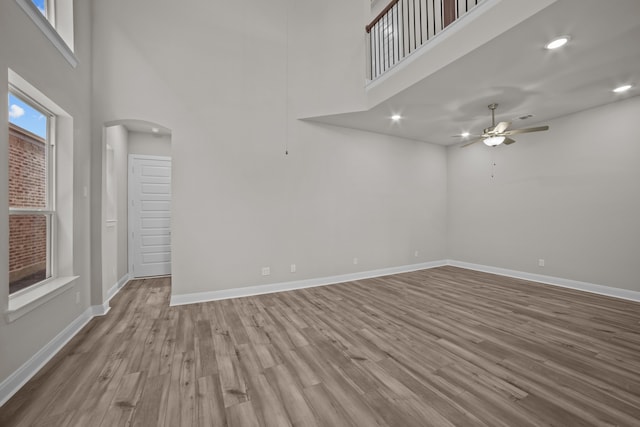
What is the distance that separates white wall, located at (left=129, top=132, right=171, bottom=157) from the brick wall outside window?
96.7 inches

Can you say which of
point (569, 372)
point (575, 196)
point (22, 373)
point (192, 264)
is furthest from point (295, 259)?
point (575, 196)

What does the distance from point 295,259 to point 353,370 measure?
2.53 meters

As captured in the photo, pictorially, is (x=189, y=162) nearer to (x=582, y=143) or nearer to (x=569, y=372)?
(x=569, y=372)

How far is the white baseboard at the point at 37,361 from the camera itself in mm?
1793

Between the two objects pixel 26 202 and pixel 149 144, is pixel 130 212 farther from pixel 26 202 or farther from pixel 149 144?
pixel 26 202

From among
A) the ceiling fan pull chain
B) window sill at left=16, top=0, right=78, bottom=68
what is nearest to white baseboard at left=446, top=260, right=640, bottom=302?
the ceiling fan pull chain

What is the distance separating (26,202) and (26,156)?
42 centimetres

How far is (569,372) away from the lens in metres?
2.08

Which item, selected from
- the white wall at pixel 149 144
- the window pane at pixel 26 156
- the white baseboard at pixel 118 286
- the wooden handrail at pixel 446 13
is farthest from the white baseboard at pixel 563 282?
the window pane at pixel 26 156

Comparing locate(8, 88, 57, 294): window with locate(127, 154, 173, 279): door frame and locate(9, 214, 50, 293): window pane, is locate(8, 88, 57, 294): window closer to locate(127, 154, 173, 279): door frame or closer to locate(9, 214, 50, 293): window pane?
locate(9, 214, 50, 293): window pane

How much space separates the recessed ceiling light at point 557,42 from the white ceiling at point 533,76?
0.20ft

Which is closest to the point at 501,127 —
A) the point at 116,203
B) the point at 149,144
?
the point at 149,144

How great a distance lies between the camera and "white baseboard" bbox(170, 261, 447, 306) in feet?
12.2

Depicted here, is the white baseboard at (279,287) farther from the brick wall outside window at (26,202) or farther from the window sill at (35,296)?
the brick wall outside window at (26,202)
